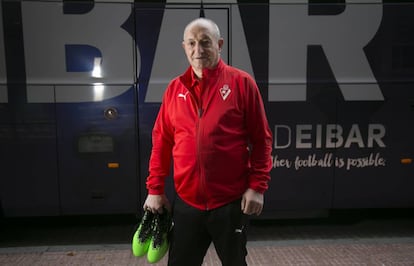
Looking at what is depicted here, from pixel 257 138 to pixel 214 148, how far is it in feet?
0.89

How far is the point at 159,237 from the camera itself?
2.47 m

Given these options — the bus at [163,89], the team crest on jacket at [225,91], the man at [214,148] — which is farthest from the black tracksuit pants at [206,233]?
the bus at [163,89]

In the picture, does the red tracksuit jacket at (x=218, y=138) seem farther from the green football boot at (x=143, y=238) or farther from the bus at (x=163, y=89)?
the bus at (x=163, y=89)

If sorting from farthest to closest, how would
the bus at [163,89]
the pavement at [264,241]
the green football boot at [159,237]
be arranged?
the bus at [163,89] → the pavement at [264,241] → the green football boot at [159,237]

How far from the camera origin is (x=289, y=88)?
14.3 feet

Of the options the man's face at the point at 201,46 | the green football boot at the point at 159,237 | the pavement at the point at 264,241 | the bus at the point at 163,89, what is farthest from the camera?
the bus at the point at 163,89

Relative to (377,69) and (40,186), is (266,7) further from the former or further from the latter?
(40,186)

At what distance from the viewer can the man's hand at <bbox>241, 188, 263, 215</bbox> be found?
227 centimetres

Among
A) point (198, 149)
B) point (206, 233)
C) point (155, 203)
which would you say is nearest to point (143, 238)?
point (155, 203)

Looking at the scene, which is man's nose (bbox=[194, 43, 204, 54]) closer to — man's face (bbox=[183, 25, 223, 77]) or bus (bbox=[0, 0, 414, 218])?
man's face (bbox=[183, 25, 223, 77])

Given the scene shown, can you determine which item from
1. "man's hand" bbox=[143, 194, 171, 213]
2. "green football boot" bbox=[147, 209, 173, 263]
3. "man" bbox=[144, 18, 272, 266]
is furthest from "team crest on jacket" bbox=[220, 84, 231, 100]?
"green football boot" bbox=[147, 209, 173, 263]

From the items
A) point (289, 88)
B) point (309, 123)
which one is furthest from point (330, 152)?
point (289, 88)

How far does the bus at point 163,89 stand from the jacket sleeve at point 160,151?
6.15ft

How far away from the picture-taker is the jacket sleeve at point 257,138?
7.43 feet
